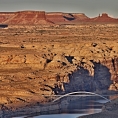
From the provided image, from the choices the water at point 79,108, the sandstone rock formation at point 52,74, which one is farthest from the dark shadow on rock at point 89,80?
the water at point 79,108

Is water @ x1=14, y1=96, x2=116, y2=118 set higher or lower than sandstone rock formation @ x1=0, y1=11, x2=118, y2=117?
lower

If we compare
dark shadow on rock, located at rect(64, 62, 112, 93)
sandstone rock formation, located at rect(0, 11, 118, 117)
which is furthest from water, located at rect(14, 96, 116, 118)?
dark shadow on rock, located at rect(64, 62, 112, 93)

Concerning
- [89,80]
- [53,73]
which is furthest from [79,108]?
[89,80]

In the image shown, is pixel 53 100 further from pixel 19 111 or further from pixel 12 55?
pixel 12 55

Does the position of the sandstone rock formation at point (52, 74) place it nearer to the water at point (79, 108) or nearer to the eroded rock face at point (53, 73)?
the eroded rock face at point (53, 73)

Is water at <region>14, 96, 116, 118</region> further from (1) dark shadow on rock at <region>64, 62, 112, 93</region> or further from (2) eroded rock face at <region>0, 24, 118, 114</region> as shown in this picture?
(1) dark shadow on rock at <region>64, 62, 112, 93</region>

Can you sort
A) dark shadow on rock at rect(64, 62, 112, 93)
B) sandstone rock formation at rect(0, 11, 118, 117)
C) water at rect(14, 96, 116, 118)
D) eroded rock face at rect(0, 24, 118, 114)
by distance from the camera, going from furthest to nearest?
dark shadow on rock at rect(64, 62, 112, 93) → eroded rock face at rect(0, 24, 118, 114) → sandstone rock formation at rect(0, 11, 118, 117) → water at rect(14, 96, 116, 118)

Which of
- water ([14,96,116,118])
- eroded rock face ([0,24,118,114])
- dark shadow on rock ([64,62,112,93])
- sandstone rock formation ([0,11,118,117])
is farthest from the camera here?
dark shadow on rock ([64,62,112,93])

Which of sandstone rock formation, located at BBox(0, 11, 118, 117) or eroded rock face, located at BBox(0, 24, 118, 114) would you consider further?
eroded rock face, located at BBox(0, 24, 118, 114)

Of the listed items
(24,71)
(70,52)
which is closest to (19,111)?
(24,71)
